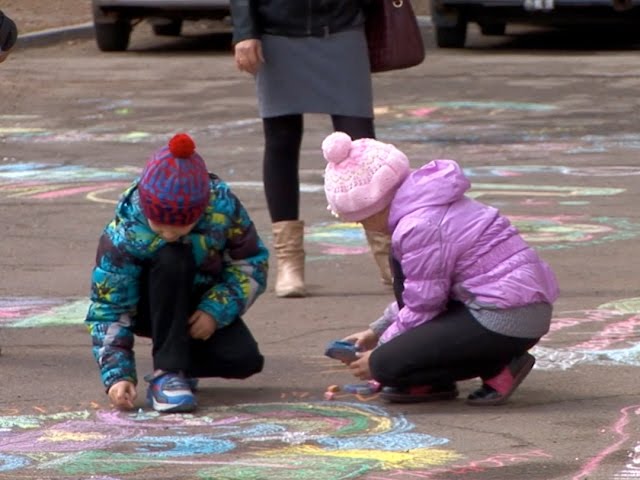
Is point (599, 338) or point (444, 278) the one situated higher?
point (444, 278)

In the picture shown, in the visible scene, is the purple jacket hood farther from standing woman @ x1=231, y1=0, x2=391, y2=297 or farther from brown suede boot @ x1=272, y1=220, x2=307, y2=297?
brown suede boot @ x1=272, y1=220, x2=307, y2=297

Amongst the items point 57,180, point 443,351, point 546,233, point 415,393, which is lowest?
point 57,180

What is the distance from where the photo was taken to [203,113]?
11172mm

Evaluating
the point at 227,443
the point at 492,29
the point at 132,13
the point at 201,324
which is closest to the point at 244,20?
the point at 201,324

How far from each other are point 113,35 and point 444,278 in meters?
11.0

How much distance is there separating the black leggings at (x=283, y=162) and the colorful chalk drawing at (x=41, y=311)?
2.54 feet

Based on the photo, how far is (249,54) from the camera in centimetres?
573

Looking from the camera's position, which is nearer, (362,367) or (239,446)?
(239,446)

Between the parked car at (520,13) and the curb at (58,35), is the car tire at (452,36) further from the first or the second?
the curb at (58,35)

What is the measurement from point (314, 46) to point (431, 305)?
5.79 feet

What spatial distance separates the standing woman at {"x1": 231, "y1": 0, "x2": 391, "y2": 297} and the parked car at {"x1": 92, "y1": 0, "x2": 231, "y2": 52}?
26.2 ft

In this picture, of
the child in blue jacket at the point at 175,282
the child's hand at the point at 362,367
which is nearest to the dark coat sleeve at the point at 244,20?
the child in blue jacket at the point at 175,282

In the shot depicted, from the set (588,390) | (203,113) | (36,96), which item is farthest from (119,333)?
(36,96)

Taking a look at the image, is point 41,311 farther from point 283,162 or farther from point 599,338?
point 599,338
